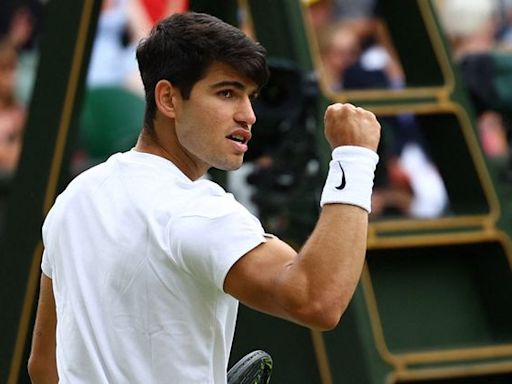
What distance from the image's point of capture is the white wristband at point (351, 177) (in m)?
2.89

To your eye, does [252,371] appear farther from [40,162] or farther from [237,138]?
[40,162]

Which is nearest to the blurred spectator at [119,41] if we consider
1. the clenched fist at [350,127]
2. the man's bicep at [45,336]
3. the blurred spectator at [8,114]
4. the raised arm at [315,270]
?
the blurred spectator at [8,114]

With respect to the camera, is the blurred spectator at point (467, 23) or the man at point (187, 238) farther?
the blurred spectator at point (467, 23)

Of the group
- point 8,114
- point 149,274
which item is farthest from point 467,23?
point 149,274

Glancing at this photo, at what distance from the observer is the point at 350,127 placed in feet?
9.73

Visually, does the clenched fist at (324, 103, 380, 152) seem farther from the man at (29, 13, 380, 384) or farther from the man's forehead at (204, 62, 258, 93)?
the man's forehead at (204, 62, 258, 93)

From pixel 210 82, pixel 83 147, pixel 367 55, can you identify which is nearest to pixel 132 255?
pixel 210 82

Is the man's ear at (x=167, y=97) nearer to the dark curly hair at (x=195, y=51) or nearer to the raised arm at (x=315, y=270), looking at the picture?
the dark curly hair at (x=195, y=51)

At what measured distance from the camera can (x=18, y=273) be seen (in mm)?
5348

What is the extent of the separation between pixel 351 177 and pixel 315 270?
224 mm

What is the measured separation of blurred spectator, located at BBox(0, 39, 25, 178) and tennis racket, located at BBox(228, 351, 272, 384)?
5.34 meters

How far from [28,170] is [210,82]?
2.43 m

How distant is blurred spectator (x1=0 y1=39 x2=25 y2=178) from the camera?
340 inches

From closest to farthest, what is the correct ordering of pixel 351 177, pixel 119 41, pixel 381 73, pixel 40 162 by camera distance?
pixel 351 177
pixel 40 162
pixel 119 41
pixel 381 73
